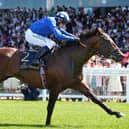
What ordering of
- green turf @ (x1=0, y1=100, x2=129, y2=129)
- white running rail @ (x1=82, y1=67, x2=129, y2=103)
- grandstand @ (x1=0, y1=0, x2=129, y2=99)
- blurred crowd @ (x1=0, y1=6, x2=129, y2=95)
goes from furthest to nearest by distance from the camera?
grandstand @ (x1=0, y1=0, x2=129, y2=99)
blurred crowd @ (x1=0, y1=6, x2=129, y2=95)
white running rail @ (x1=82, y1=67, x2=129, y2=103)
green turf @ (x1=0, y1=100, x2=129, y2=129)

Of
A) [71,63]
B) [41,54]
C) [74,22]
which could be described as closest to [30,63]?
[41,54]

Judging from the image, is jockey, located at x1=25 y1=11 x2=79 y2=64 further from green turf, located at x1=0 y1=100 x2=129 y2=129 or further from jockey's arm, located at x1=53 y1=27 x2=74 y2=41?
green turf, located at x1=0 y1=100 x2=129 y2=129

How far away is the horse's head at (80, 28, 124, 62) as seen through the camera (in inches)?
477

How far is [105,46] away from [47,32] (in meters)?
1.40

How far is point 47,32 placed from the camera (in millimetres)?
12414

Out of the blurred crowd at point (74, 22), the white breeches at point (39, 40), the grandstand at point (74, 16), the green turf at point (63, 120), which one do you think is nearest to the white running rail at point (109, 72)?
the green turf at point (63, 120)

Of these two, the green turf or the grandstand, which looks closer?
the green turf

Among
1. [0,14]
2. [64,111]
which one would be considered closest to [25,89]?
[64,111]

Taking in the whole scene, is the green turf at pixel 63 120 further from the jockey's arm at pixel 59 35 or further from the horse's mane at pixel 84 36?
the jockey's arm at pixel 59 35

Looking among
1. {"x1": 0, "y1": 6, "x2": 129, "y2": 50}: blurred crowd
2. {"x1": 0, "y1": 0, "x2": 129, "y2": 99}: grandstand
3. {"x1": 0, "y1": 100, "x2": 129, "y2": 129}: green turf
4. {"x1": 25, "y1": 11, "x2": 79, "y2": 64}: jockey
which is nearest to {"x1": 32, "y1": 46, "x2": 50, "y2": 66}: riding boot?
{"x1": 25, "y1": 11, "x2": 79, "y2": 64}: jockey

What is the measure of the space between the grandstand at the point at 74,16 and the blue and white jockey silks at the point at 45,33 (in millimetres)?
16539

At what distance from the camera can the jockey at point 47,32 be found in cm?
1205

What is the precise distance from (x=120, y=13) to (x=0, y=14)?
9804mm

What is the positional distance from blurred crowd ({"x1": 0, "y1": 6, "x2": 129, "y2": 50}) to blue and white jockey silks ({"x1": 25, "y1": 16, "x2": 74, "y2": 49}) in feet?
53.0
